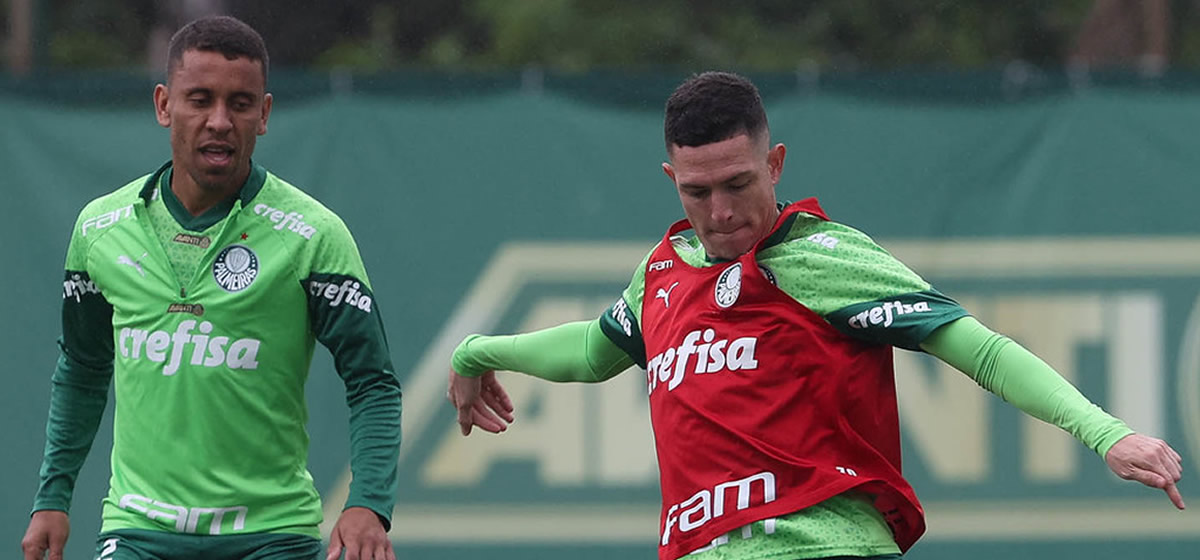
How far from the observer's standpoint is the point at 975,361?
3414 millimetres

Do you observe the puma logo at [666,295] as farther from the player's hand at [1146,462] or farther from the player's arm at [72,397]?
the player's arm at [72,397]

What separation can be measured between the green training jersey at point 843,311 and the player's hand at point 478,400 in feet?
3.02

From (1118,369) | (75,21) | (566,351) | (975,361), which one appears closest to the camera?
(975,361)

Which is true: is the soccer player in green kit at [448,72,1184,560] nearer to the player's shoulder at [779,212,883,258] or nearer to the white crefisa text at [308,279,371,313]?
the player's shoulder at [779,212,883,258]

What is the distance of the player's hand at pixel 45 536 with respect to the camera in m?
4.24

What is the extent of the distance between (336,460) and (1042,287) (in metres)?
3.22

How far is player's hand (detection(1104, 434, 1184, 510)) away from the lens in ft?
9.97

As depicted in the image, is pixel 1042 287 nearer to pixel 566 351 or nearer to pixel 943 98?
pixel 943 98

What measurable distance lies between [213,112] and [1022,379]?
6.71 feet

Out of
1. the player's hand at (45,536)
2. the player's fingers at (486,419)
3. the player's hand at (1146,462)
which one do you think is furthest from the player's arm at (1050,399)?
the player's hand at (45,536)

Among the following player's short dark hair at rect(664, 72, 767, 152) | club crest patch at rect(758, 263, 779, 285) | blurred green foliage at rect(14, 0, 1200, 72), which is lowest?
club crest patch at rect(758, 263, 779, 285)

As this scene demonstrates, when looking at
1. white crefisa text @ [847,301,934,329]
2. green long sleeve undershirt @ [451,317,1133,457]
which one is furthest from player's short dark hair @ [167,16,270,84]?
white crefisa text @ [847,301,934,329]

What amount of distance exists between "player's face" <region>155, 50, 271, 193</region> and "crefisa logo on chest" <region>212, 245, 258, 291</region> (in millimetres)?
187

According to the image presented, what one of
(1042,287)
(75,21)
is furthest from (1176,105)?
(75,21)
